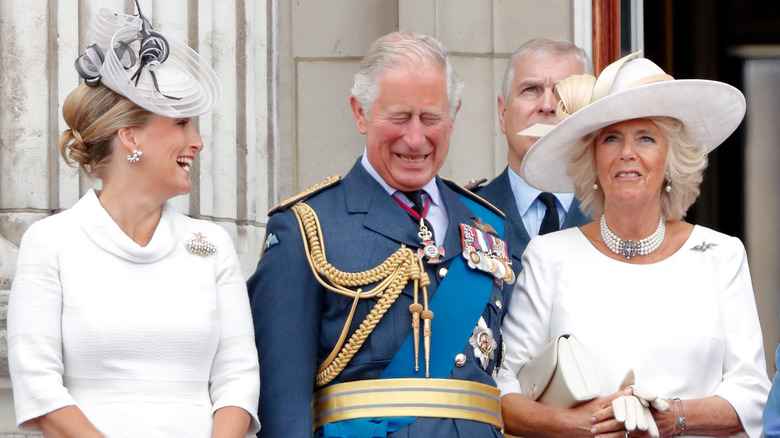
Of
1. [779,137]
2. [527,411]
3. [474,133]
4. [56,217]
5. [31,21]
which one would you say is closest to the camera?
[56,217]

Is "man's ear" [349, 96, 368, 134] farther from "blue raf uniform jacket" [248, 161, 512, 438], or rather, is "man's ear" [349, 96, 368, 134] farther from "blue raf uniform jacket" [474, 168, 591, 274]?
"blue raf uniform jacket" [474, 168, 591, 274]

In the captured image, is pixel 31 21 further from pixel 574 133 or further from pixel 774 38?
pixel 774 38

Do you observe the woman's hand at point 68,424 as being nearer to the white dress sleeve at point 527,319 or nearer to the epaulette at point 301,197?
the epaulette at point 301,197

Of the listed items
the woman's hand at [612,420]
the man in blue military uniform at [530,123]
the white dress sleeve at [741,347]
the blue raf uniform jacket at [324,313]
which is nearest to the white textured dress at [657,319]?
the white dress sleeve at [741,347]

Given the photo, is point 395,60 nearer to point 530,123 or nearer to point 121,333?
point 121,333

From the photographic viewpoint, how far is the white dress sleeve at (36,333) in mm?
2902

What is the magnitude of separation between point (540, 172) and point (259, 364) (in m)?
0.95

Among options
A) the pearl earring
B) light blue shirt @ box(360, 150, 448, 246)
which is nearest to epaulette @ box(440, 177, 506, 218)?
light blue shirt @ box(360, 150, 448, 246)

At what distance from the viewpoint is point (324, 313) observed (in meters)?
3.28

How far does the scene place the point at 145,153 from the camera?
123 inches

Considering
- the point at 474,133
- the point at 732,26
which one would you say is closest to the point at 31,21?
the point at 474,133

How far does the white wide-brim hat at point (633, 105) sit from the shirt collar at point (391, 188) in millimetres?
329

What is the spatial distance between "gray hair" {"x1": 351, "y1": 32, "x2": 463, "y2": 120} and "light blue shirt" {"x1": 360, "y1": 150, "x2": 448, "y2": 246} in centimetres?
15

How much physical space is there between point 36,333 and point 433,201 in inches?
40.5
